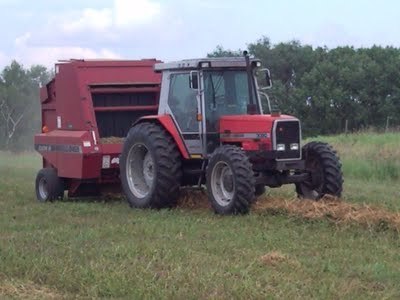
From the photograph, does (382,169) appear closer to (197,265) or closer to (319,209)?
(319,209)

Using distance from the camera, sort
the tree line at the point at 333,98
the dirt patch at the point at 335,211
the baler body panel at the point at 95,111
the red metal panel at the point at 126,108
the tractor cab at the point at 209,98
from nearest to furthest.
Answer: the dirt patch at the point at 335,211 → the tractor cab at the point at 209,98 → the baler body panel at the point at 95,111 → the red metal panel at the point at 126,108 → the tree line at the point at 333,98

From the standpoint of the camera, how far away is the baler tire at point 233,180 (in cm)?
1108

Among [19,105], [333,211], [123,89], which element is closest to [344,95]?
[19,105]

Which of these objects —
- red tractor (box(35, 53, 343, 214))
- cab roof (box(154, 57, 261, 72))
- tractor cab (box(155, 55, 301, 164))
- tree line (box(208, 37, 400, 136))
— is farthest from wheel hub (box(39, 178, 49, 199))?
tree line (box(208, 37, 400, 136))

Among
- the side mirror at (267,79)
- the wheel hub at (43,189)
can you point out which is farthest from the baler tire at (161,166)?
the wheel hub at (43,189)

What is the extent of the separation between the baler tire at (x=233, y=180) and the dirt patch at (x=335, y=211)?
0.38 meters

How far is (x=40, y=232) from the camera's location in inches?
395

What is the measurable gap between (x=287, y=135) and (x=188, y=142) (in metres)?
1.59

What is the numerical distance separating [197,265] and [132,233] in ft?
7.60

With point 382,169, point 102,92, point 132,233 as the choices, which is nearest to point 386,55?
point 382,169

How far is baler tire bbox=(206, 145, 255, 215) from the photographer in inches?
436

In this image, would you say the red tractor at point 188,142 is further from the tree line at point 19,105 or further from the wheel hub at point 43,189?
the tree line at point 19,105

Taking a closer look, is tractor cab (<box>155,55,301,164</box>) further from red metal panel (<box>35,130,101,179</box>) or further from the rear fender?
red metal panel (<box>35,130,101,179</box>)

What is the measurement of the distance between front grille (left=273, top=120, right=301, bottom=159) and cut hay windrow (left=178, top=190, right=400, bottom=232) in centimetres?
66
